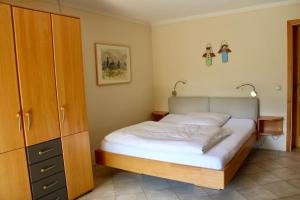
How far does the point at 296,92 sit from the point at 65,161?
3.64 metres

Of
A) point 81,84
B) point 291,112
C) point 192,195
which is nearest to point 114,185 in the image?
point 192,195

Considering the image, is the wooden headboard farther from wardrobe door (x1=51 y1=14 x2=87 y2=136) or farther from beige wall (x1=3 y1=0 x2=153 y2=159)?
wardrobe door (x1=51 y1=14 x2=87 y2=136)

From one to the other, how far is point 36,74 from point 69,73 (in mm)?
369

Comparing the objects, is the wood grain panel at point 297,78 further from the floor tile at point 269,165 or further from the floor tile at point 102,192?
the floor tile at point 102,192

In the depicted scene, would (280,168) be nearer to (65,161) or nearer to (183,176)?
(183,176)

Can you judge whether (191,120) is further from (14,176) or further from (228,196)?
(14,176)

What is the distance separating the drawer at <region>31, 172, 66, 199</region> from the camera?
2.44 meters

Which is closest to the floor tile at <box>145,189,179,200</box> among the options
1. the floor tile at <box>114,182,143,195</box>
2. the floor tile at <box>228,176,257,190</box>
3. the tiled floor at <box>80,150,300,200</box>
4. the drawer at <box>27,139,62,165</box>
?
the tiled floor at <box>80,150,300,200</box>

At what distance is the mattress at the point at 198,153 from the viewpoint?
2.48m

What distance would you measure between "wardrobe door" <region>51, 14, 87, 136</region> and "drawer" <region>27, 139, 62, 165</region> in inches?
5.8

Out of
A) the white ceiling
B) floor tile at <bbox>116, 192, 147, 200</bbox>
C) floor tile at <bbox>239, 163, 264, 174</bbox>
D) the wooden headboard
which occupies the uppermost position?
the white ceiling

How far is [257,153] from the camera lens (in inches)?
160

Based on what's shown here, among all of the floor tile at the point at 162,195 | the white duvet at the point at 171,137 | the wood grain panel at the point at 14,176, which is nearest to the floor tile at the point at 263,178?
the white duvet at the point at 171,137

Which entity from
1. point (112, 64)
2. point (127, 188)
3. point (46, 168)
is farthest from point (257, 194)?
point (112, 64)
